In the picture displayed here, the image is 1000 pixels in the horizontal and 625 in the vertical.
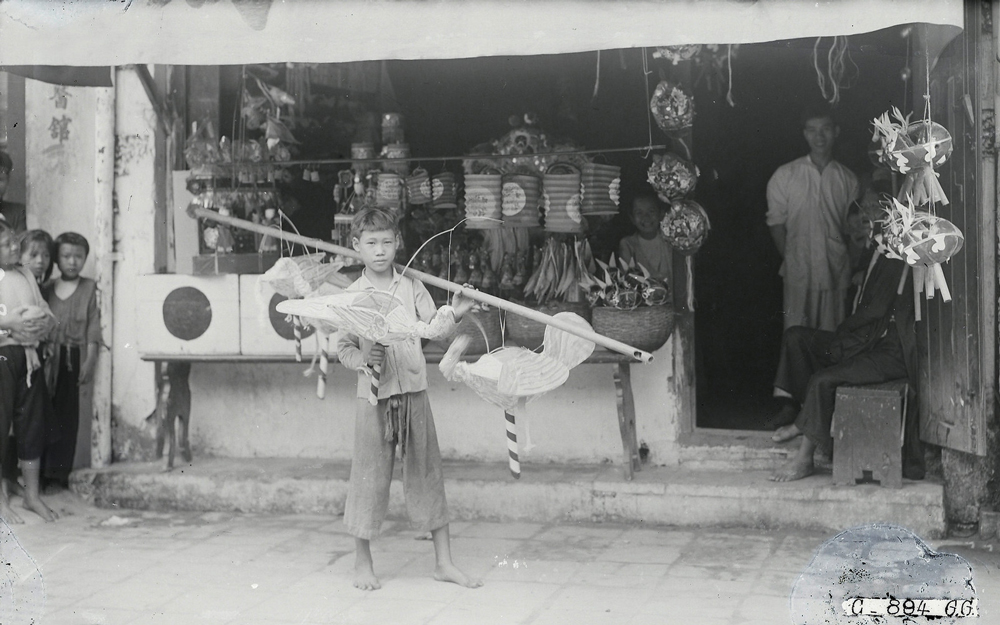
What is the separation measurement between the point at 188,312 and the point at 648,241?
2653 mm

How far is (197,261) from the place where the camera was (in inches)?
242

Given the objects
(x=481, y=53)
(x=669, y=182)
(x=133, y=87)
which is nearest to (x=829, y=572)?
(x=669, y=182)

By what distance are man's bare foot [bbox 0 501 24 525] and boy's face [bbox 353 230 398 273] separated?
9.11 feet

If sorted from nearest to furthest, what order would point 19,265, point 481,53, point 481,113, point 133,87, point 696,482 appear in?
point 481,53, point 696,482, point 19,265, point 133,87, point 481,113

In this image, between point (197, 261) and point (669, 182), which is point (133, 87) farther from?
point (669, 182)

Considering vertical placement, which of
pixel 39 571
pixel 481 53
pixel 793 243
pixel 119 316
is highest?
pixel 481 53

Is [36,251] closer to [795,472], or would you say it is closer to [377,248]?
[377,248]

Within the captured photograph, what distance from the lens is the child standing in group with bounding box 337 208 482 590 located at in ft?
14.5

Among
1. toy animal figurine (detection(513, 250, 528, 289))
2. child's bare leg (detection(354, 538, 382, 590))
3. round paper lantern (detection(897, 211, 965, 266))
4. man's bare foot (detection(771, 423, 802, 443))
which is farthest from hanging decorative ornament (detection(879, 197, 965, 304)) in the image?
child's bare leg (detection(354, 538, 382, 590))

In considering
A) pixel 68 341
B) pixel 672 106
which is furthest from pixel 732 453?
pixel 68 341

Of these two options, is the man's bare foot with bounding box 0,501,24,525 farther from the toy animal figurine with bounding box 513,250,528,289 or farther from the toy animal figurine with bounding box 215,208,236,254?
the toy animal figurine with bounding box 513,250,528,289

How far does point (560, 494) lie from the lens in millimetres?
5605

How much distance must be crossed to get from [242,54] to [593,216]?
2188mm

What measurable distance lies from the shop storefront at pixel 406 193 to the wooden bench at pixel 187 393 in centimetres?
4
